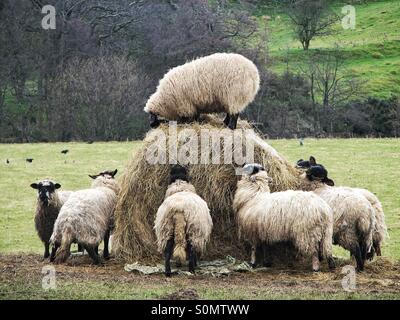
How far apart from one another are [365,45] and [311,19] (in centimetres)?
551

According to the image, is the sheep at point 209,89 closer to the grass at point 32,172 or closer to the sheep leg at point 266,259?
the sheep leg at point 266,259

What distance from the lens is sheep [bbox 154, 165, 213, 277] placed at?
1120cm

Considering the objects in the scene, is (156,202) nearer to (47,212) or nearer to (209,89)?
(47,212)

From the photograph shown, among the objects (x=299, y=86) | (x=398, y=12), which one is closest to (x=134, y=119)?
(x=299, y=86)

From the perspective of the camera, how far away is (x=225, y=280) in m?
11.0

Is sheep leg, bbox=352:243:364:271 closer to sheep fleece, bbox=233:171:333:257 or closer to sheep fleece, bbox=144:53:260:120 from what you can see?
sheep fleece, bbox=233:171:333:257

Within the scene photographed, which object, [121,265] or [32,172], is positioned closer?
[121,265]

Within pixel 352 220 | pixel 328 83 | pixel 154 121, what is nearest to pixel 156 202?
pixel 154 121

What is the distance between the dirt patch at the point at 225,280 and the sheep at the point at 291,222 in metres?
0.44

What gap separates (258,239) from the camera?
38.5ft

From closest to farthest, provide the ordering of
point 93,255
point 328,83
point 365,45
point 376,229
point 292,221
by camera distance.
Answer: point 292,221 → point 93,255 → point 376,229 → point 328,83 → point 365,45

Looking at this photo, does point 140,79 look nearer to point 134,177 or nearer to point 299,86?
point 299,86

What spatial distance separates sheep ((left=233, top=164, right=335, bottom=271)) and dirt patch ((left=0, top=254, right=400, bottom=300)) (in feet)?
1.44

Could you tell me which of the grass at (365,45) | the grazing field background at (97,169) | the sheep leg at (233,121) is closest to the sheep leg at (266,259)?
the sheep leg at (233,121)
